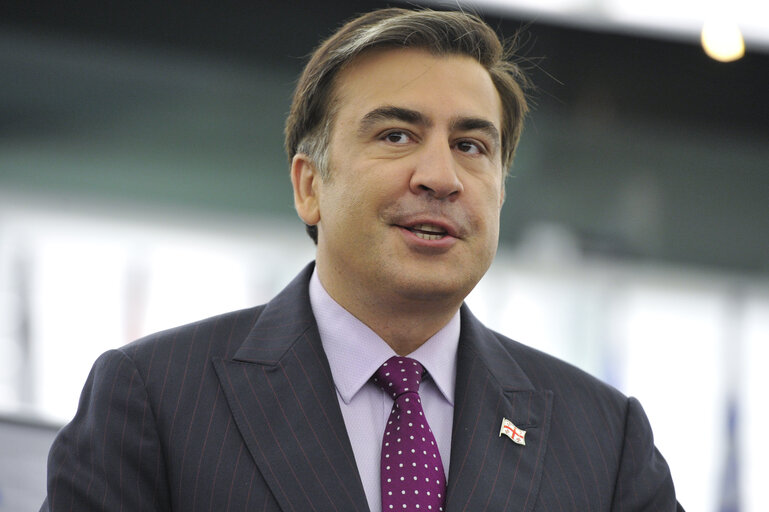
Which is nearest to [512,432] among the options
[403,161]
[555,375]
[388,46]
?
[555,375]

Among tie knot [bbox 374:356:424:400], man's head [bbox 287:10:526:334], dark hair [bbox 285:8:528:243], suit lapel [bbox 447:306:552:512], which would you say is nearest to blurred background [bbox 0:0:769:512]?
dark hair [bbox 285:8:528:243]

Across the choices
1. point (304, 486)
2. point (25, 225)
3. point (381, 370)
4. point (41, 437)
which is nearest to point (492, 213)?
point (381, 370)

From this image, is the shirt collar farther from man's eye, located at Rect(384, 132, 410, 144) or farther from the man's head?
man's eye, located at Rect(384, 132, 410, 144)

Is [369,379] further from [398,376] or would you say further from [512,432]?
[512,432]

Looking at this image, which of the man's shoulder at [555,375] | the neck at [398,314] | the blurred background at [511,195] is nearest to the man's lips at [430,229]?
the neck at [398,314]

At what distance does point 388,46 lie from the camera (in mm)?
1861

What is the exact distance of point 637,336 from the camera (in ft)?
19.9

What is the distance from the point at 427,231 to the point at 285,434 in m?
0.41

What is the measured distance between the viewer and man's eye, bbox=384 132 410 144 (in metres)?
1.78

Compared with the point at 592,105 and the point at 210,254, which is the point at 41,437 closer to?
the point at 210,254

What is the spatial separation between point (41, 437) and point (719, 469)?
4503 mm

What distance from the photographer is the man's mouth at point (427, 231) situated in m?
1.71

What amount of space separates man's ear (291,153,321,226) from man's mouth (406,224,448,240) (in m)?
0.27

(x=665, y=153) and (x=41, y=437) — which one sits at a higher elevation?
(x=665, y=153)
